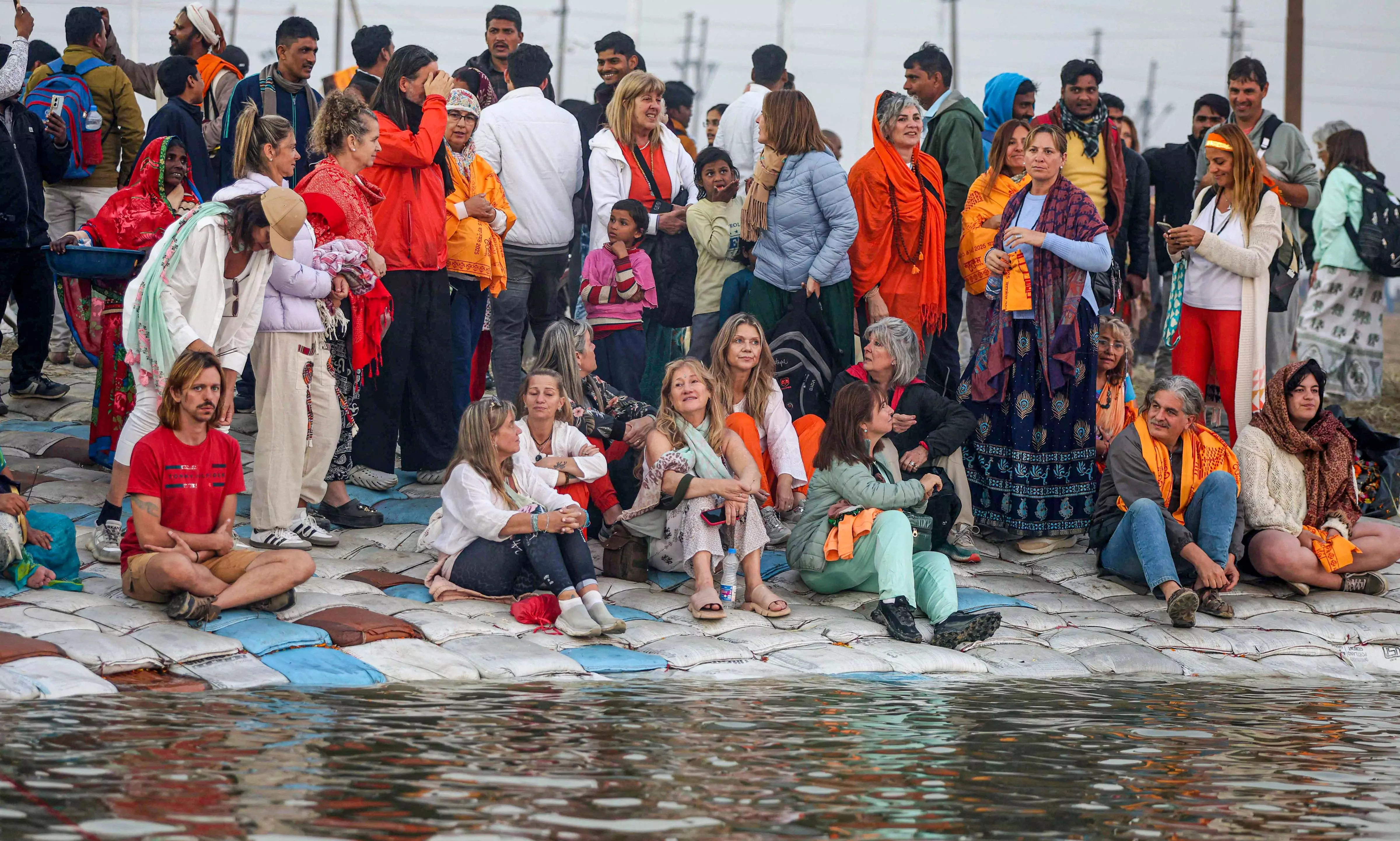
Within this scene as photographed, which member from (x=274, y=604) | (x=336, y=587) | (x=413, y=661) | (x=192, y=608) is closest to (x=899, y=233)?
(x=336, y=587)

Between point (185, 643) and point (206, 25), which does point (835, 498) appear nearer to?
point (185, 643)

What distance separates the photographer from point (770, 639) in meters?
6.71

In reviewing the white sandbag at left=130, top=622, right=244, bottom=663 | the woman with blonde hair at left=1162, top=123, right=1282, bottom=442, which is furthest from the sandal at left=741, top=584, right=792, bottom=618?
the woman with blonde hair at left=1162, top=123, right=1282, bottom=442

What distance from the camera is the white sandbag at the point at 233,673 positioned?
562 cm

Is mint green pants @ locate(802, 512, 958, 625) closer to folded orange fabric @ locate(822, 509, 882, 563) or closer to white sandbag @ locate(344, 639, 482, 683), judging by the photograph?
folded orange fabric @ locate(822, 509, 882, 563)

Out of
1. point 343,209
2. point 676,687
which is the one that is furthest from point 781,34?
point 676,687

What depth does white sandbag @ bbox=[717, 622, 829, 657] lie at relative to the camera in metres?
6.60

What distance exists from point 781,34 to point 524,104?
18.8 meters

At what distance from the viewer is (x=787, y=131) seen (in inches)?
329

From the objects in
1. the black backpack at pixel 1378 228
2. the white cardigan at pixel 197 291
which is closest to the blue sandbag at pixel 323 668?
the white cardigan at pixel 197 291

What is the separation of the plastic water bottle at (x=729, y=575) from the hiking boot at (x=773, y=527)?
595 millimetres

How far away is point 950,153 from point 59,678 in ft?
19.3

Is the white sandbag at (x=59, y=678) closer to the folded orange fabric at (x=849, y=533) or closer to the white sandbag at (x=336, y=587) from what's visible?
the white sandbag at (x=336, y=587)

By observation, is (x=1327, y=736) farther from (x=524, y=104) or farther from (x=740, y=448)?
(x=524, y=104)
